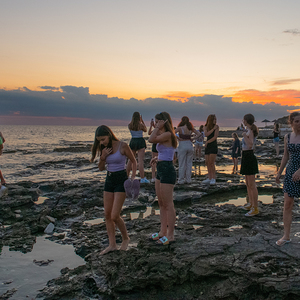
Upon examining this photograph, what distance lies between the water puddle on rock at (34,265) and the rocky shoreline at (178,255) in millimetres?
107

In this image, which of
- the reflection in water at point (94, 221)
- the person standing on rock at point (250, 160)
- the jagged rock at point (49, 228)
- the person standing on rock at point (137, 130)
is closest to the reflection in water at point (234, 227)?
the person standing on rock at point (250, 160)

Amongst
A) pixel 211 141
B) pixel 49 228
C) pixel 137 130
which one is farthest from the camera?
pixel 211 141

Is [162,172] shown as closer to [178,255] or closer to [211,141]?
[178,255]

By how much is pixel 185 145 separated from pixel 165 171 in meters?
4.74

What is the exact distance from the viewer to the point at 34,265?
160 inches

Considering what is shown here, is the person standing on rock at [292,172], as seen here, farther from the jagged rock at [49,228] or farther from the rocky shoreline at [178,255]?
the jagged rock at [49,228]

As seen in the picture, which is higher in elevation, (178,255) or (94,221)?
(178,255)

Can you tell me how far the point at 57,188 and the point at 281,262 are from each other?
7.37 meters

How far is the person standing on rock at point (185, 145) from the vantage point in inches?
334

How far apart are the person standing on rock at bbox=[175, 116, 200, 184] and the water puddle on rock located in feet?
16.5

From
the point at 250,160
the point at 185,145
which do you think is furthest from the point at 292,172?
the point at 185,145

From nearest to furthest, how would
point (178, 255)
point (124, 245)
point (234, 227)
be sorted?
point (178, 255), point (124, 245), point (234, 227)

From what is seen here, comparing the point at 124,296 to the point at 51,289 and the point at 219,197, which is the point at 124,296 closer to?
the point at 51,289

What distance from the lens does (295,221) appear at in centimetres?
535
